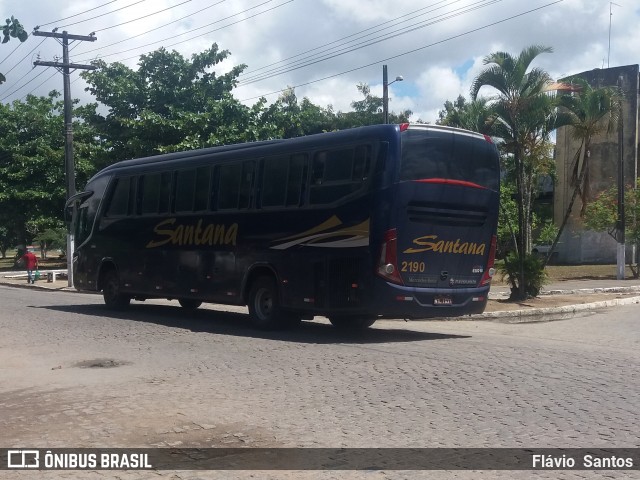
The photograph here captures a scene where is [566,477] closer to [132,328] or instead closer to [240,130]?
[132,328]

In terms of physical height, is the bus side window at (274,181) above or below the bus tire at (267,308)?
above

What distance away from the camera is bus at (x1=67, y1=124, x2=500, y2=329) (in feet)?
43.3

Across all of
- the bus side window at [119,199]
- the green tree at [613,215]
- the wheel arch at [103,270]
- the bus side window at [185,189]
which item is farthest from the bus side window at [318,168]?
the green tree at [613,215]

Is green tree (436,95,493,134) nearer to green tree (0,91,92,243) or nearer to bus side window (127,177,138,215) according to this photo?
bus side window (127,177,138,215)

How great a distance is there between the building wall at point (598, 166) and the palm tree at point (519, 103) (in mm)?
23428

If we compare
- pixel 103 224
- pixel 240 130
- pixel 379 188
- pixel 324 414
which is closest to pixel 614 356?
pixel 379 188

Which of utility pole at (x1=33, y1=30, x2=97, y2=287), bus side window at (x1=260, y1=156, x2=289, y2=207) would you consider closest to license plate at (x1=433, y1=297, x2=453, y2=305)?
bus side window at (x1=260, y1=156, x2=289, y2=207)

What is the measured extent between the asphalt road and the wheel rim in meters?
0.41

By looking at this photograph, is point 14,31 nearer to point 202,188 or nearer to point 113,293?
point 202,188

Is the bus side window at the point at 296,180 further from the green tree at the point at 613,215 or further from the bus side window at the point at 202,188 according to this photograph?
the green tree at the point at 613,215

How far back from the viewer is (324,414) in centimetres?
803

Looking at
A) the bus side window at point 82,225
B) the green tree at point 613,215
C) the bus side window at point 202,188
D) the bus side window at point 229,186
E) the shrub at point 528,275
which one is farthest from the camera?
the green tree at point 613,215

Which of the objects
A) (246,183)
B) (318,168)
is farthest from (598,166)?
(318,168)

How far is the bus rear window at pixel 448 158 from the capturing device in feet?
43.4
